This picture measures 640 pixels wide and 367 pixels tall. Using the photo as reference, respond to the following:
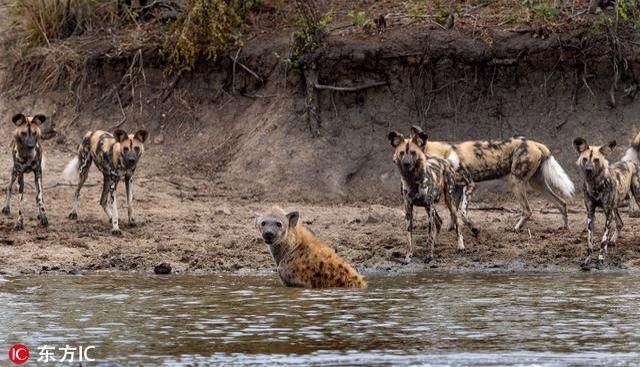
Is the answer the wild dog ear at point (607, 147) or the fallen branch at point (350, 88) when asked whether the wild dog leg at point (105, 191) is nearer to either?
the fallen branch at point (350, 88)

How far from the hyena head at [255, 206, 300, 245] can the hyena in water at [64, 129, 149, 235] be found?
2925mm

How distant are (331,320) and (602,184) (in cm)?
440

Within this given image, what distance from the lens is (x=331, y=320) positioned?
9891 mm

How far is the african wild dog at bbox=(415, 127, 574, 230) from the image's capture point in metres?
14.8

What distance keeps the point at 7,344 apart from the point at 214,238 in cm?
502

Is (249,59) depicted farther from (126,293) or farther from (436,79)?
(126,293)

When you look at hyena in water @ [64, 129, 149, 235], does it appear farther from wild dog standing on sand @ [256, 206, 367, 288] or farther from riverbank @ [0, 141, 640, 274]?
wild dog standing on sand @ [256, 206, 367, 288]

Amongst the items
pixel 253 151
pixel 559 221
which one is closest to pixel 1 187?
pixel 253 151

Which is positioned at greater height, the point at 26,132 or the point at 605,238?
the point at 26,132

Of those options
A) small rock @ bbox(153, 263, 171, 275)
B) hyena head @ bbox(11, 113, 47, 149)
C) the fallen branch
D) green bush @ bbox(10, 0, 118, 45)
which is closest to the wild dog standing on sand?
small rock @ bbox(153, 263, 171, 275)

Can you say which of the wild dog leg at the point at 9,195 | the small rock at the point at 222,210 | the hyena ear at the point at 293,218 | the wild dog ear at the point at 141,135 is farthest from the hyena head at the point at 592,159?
the wild dog leg at the point at 9,195

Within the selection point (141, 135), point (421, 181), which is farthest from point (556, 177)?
point (141, 135)

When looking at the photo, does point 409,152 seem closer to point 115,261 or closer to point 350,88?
point 115,261

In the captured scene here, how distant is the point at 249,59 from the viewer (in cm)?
1747
